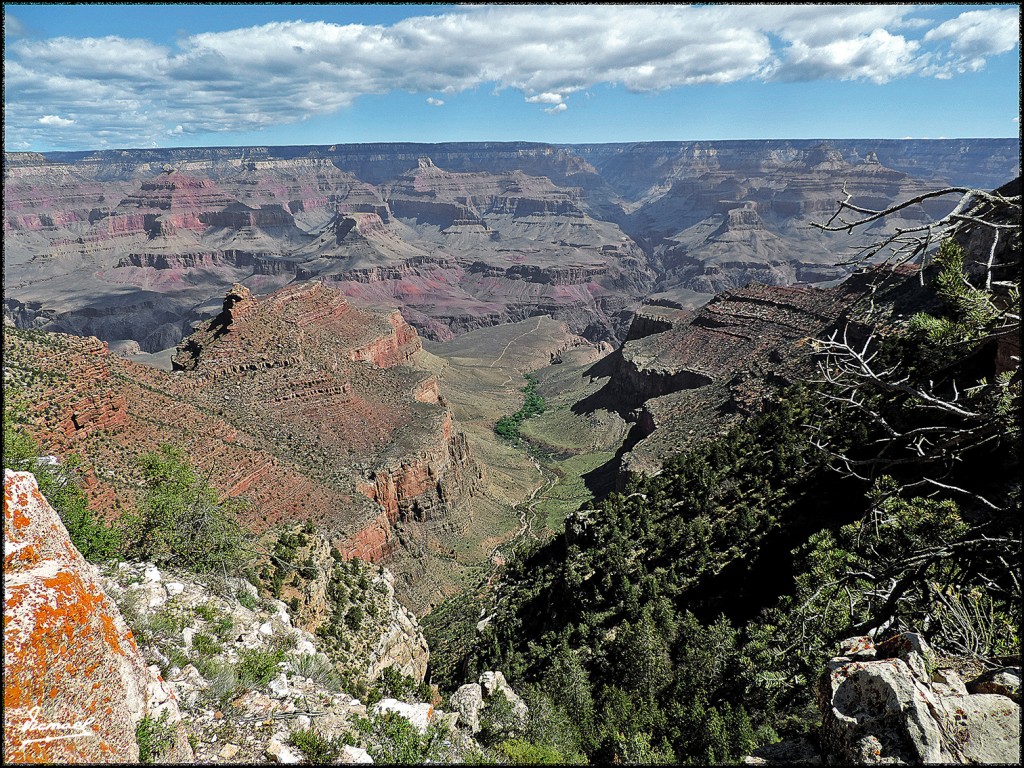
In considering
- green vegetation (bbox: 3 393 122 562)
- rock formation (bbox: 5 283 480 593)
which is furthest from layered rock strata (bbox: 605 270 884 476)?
green vegetation (bbox: 3 393 122 562)

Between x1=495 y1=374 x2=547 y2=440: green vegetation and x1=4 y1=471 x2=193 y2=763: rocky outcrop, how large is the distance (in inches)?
3254

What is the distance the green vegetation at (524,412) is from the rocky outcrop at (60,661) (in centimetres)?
8265

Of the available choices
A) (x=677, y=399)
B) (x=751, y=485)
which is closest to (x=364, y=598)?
(x=751, y=485)

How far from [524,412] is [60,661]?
95.3 meters

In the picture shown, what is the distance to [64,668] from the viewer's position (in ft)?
24.8

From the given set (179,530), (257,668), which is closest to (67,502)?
(179,530)

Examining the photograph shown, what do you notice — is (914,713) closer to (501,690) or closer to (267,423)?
(501,690)

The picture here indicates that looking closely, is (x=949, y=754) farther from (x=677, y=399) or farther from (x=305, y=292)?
(x=305, y=292)

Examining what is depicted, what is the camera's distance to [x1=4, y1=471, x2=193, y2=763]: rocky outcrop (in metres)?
7.01

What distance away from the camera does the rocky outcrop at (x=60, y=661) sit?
701cm

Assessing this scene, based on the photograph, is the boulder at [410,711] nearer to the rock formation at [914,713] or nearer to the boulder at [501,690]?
the boulder at [501,690]

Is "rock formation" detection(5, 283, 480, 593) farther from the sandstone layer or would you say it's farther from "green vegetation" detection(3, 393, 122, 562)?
"green vegetation" detection(3, 393, 122, 562)

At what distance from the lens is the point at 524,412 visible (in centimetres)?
10244

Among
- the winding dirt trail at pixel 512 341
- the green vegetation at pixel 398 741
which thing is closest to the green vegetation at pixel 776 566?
the green vegetation at pixel 398 741
